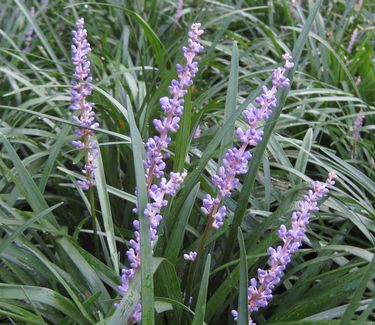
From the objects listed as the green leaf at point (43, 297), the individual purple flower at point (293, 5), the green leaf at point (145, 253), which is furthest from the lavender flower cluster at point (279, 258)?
the individual purple flower at point (293, 5)

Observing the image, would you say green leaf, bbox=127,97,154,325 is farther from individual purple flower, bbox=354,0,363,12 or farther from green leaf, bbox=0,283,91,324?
individual purple flower, bbox=354,0,363,12

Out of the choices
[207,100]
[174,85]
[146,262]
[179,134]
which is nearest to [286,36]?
[207,100]

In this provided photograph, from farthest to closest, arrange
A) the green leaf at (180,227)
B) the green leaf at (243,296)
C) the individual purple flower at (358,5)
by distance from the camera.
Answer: the individual purple flower at (358,5), the green leaf at (180,227), the green leaf at (243,296)

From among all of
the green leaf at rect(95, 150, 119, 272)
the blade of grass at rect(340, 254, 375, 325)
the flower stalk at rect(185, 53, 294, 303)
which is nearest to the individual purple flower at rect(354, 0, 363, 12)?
the green leaf at rect(95, 150, 119, 272)

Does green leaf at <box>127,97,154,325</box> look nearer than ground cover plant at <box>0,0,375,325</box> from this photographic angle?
Yes

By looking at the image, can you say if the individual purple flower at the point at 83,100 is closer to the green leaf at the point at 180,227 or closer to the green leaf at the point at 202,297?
the green leaf at the point at 180,227

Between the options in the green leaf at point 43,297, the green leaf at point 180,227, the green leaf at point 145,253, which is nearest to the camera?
the green leaf at point 145,253

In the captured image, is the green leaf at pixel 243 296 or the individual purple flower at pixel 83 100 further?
the individual purple flower at pixel 83 100

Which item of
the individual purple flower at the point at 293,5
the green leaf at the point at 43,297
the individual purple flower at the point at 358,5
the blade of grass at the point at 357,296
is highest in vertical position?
the individual purple flower at the point at 358,5

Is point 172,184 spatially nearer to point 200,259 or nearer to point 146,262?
point 146,262

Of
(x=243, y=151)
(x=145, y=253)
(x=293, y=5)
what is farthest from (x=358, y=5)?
(x=145, y=253)

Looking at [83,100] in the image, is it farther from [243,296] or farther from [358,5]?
[358,5]
